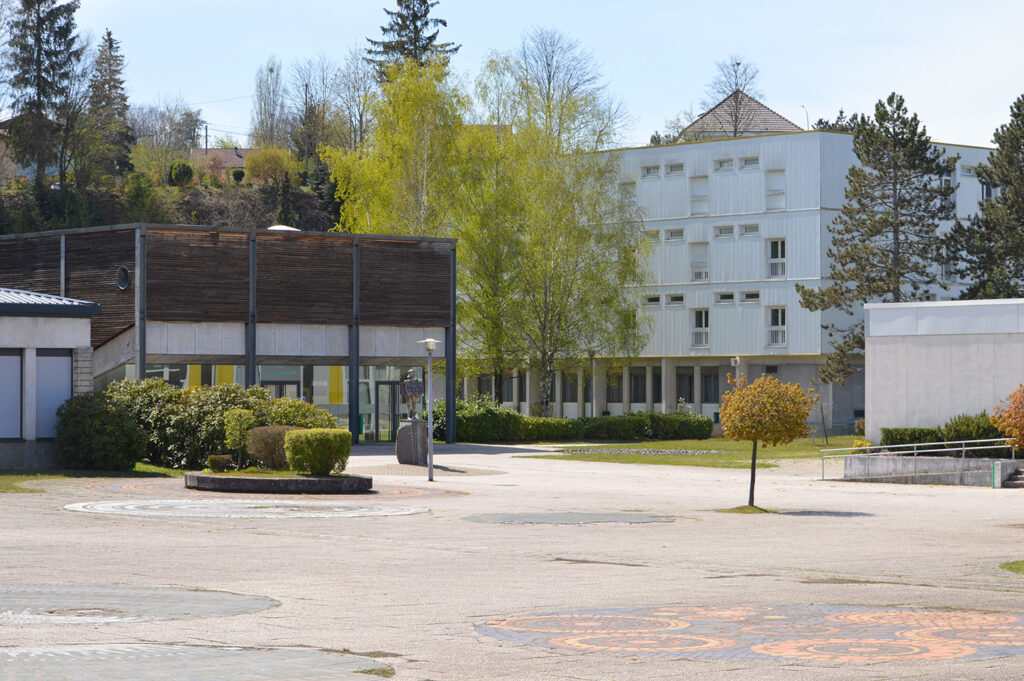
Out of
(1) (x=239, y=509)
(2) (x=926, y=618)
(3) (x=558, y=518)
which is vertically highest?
(2) (x=926, y=618)

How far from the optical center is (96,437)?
1189 inches

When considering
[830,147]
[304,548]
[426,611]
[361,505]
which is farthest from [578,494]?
[830,147]

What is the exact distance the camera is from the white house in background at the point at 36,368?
99.9 ft

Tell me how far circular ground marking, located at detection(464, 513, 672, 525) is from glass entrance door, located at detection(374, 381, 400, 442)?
26.9 m

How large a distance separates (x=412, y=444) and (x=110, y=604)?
2560 centimetres

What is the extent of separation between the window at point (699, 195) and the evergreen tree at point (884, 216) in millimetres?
9349

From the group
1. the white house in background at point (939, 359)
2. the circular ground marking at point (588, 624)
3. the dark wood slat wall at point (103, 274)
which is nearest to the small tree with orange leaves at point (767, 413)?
the white house in background at point (939, 359)

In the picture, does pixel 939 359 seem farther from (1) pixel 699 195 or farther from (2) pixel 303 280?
(1) pixel 699 195

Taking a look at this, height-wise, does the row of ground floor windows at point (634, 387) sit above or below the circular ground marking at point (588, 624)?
above

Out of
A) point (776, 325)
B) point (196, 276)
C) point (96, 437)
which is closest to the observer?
point (96, 437)

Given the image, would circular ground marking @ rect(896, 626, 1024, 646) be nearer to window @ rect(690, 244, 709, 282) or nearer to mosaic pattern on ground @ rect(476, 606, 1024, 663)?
mosaic pattern on ground @ rect(476, 606, 1024, 663)

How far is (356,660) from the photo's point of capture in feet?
29.6

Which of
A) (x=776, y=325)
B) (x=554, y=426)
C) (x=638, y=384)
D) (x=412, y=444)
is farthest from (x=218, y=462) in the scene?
(x=638, y=384)

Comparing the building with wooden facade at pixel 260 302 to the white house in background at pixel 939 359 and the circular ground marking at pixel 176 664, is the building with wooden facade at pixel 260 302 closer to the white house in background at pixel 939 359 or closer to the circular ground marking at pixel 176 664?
the white house in background at pixel 939 359
